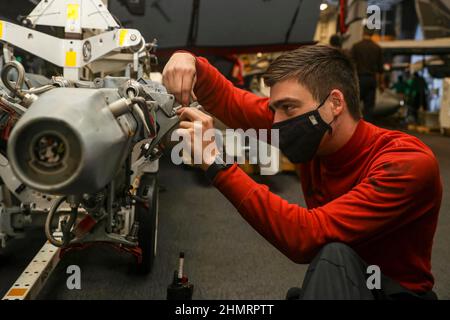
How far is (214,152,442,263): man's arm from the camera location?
1021mm

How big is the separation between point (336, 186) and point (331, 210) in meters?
0.26

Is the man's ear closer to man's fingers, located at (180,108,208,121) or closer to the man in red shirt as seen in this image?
the man in red shirt

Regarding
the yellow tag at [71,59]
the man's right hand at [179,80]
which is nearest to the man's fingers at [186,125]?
the man's right hand at [179,80]

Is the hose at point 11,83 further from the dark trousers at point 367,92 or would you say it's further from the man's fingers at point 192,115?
the dark trousers at point 367,92

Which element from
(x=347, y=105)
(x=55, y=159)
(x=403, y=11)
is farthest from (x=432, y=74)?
(x=55, y=159)

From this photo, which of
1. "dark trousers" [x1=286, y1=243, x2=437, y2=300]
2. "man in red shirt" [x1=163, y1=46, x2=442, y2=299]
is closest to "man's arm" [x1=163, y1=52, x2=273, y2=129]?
"man in red shirt" [x1=163, y1=46, x2=442, y2=299]

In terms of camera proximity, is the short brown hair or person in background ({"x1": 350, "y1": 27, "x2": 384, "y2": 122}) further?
person in background ({"x1": 350, "y1": 27, "x2": 384, "y2": 122})

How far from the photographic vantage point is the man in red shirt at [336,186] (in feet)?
3.34

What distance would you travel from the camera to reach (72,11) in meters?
1.76

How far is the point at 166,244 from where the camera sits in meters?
2.66

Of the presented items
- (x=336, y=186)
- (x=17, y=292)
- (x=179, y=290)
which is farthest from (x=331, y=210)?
(x=17, y=292)

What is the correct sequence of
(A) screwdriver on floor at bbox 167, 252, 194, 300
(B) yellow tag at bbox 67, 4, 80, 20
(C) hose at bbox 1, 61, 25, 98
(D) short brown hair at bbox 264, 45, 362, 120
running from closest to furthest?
(C) hose at bbox 1, 61, 25, 98 < (D) short brown hair at bbox 264, 45, 362, 120 < (A) screwdriver on floor at bbox 167, 252, 194, 300 < (B) yellow tag at bbox 67, 4, 80, 20

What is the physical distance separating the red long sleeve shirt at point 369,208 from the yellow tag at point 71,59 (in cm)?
103

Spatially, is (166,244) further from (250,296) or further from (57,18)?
(57,18)
